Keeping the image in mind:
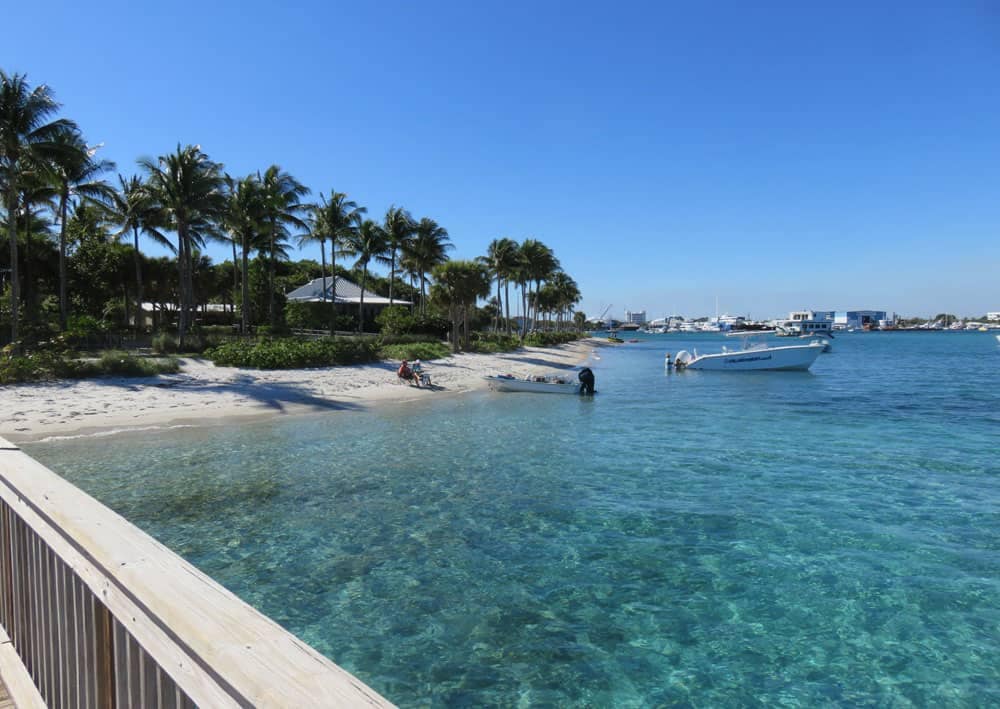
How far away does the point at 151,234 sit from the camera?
143ft

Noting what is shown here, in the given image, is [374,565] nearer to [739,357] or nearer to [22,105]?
[22,105]

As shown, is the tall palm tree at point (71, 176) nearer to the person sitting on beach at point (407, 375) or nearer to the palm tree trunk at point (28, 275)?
the palm tree trunk at point (28, 275)

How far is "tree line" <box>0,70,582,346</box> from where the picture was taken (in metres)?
27.3

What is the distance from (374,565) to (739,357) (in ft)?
141

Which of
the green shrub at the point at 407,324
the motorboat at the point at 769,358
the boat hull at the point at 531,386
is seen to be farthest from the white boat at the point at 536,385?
the motorboat at the point at 769,358

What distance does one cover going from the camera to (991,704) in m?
5.43

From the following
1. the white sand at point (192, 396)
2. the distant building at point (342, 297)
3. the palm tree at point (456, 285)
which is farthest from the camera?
the distant building at point (342, 297)

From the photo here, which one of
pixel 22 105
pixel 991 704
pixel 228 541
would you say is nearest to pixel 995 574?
pixel 991 704

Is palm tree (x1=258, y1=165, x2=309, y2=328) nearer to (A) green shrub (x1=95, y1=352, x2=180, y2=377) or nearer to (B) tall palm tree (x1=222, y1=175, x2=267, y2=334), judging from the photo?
(B) tall palm tree (x1=222, y1=175, x2=267, y2=334)

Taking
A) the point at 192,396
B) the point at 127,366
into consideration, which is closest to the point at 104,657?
the point at 192,396

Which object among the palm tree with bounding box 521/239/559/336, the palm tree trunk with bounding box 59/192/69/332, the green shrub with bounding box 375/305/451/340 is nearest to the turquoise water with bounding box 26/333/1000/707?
the palm tree trunk with bounding box 59/192/69/332

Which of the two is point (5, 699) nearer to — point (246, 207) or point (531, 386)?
point (531, 386)

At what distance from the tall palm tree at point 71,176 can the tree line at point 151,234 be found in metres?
0.08

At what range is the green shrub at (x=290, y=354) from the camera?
29078 mm
